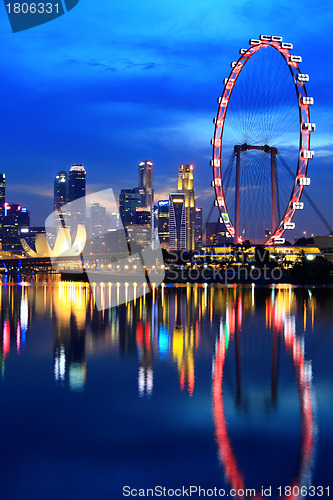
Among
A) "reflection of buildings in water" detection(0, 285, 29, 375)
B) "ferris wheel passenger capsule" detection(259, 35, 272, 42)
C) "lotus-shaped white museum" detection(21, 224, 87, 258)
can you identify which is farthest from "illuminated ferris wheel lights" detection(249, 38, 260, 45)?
"lotus-shaped white museum" detection(21, 224, 87, 258)

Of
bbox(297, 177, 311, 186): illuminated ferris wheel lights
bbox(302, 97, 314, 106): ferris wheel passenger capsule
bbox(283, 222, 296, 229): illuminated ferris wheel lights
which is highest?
→ bbox(302, 97, 314, 106): ferris wheel passenger capsule

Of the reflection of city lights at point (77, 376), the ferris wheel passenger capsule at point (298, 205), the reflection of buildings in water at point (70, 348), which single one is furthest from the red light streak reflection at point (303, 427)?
the ferris wheel passenger capsule at point (298, 205)

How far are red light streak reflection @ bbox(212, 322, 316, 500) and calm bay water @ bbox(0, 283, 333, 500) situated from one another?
0.9 inches

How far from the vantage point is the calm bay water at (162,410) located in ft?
26.6

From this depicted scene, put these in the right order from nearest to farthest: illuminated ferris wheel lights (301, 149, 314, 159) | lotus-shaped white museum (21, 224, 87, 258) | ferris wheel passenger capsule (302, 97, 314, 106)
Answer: ferris wheel passenger capsule (302, 97, 314, 106), illuminated ferris wheel lights (301, 149, 314, 159), lotus-shaped white museum (21, 224, 87, 258)

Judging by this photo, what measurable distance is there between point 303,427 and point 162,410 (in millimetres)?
2577

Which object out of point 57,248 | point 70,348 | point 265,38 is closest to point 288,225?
point 265,38

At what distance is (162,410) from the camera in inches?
442

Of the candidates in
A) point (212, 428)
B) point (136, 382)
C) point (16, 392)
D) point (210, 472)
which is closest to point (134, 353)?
point (136, 382)

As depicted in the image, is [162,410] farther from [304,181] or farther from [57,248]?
[57,248]

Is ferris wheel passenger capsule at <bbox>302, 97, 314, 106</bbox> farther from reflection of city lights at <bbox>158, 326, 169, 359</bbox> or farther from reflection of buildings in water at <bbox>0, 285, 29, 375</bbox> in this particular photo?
reflection of city lights at <bbox>158, 326, 169, 359</bbox>

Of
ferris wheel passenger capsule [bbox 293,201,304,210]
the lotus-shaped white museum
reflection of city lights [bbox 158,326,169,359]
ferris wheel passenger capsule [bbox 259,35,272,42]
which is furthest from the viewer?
the lotus-shaped white museum

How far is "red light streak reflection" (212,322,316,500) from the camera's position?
26.4 ft

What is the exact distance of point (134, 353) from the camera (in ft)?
58.0
